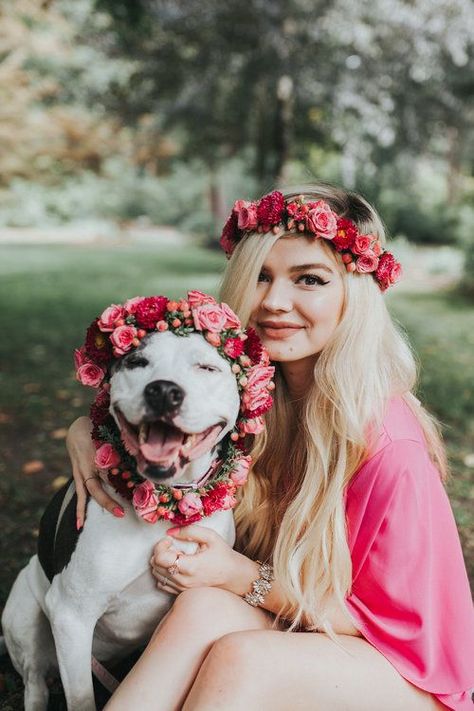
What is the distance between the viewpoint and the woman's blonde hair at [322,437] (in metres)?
2.29

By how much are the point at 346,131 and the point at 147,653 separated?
13.3 metres

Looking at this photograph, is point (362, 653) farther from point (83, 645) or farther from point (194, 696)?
point (83, 645)

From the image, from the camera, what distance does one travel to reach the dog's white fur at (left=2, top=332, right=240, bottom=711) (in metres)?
1.91

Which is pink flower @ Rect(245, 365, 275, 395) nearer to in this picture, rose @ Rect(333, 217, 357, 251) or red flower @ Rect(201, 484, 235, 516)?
red flower @ Rect(201, 484, 235, 516)

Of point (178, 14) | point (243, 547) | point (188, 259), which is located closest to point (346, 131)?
point (178, 14)

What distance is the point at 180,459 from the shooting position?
75.5 inches

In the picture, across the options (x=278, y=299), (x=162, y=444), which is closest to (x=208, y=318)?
(x=162, y=444)

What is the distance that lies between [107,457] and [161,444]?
309 millimetres

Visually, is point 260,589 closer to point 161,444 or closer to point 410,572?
point 410,572

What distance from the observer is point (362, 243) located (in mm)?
2412

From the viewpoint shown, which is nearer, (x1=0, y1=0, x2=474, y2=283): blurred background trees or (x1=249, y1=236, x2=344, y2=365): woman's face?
(x1=249, y1=236, x2=344, y2=365): woman's face

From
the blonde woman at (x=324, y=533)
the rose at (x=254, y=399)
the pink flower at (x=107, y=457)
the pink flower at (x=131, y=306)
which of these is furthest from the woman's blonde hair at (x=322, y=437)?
the pink flower at (x=107, y=457)

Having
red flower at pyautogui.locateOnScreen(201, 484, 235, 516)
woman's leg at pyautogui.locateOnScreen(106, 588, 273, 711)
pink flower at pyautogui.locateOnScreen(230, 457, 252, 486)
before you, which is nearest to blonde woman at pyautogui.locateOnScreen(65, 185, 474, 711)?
woman's leg at pyautogui.locateOnScreen(106, 588, 273, 711)

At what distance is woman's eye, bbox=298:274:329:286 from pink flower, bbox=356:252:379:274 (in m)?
0.14
